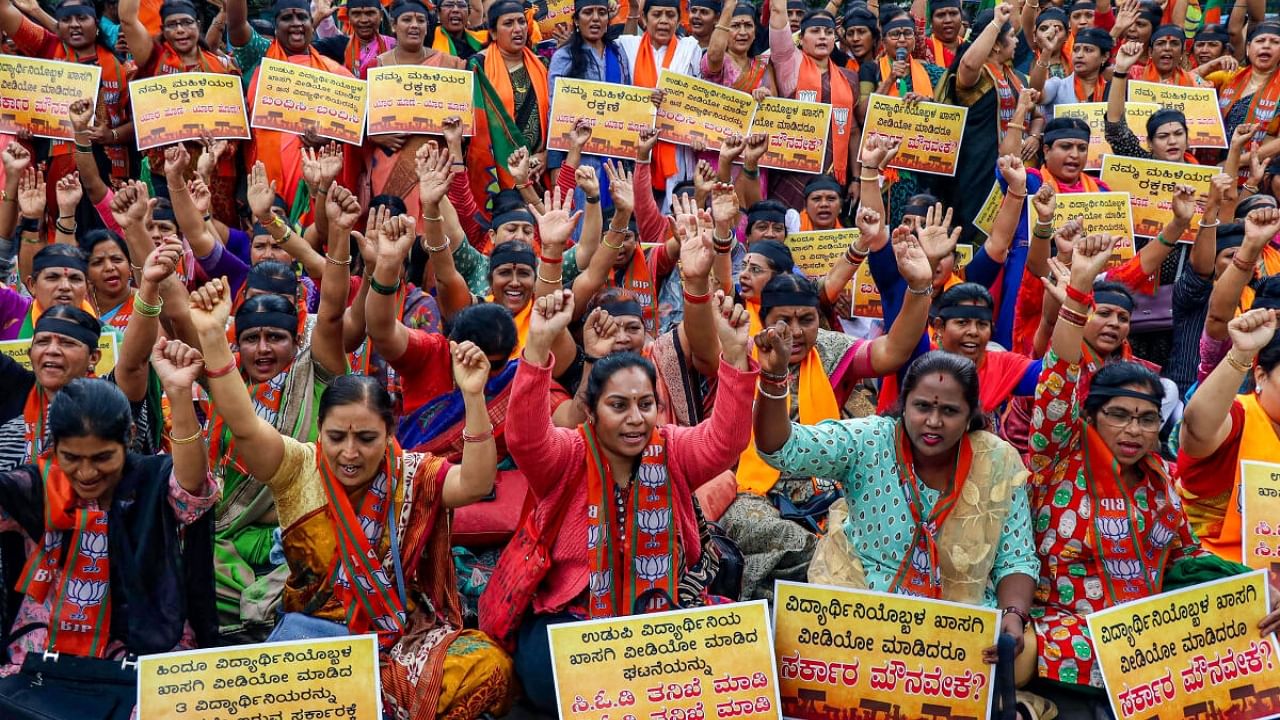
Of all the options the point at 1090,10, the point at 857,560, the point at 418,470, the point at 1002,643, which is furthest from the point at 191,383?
the point at 1090,10

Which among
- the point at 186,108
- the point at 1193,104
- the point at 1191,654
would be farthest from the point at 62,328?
the point at 1193,104

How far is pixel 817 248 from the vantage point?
712cm

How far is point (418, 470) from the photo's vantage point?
4.38m

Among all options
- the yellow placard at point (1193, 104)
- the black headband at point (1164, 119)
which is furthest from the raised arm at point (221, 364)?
the yellow placard at point (1193, 104)

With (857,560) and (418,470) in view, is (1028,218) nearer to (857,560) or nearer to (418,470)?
(857,560)

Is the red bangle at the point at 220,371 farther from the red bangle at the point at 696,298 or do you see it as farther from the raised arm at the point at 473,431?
the red bangle at the point at 696,298

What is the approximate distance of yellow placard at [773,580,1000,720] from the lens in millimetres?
3986

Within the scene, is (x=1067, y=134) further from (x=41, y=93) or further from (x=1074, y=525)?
(x=41, y=93)

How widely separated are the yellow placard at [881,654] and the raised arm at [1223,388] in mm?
1338

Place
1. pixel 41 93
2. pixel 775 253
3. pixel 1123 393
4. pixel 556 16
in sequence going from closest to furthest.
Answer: pixel 1123 393, pixel 775 253, pixel 41 93, pixel 556 16

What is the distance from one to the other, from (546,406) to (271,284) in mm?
2173

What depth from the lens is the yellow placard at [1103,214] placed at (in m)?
7.11

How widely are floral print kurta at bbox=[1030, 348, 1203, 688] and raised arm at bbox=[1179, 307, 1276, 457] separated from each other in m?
0.32

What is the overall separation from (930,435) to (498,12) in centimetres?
504
